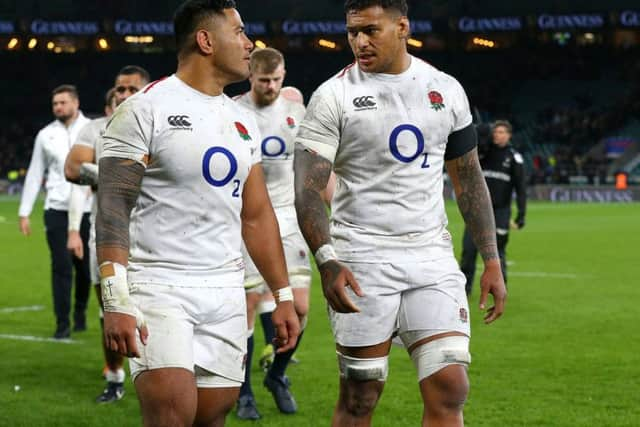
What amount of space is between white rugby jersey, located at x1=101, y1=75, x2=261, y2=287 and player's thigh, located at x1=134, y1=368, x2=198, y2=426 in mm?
360

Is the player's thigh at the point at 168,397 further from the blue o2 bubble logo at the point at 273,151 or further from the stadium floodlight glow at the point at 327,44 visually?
the stadium floodlight glow at the point at 327,44

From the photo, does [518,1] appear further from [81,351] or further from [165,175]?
[165,175]

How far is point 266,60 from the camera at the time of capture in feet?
25.8

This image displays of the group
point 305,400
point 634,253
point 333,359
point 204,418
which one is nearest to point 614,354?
point 333,359

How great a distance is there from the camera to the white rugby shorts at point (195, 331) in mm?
4414

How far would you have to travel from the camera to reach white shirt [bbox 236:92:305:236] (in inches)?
324

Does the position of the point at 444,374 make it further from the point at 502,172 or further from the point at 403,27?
the point at 502,172

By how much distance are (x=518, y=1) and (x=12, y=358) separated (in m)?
51.0

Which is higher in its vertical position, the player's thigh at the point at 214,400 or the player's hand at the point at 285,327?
the player's hand at the point at 285,327

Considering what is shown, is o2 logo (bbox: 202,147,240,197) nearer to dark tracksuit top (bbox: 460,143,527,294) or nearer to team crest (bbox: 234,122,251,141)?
team crest (bbox: 234,122,251,141)

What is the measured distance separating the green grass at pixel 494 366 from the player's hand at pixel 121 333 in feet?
10.9

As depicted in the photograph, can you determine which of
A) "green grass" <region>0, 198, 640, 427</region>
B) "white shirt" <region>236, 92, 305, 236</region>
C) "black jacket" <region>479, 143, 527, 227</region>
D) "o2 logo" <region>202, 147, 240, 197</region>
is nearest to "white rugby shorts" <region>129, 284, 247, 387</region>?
"o2 logo" <region>202, 147, 240, 197</region>

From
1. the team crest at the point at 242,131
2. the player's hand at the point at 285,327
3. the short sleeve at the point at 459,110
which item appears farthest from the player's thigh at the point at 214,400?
the short sleeve at the point at 459,110

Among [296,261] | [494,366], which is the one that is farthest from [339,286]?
[494,366]
